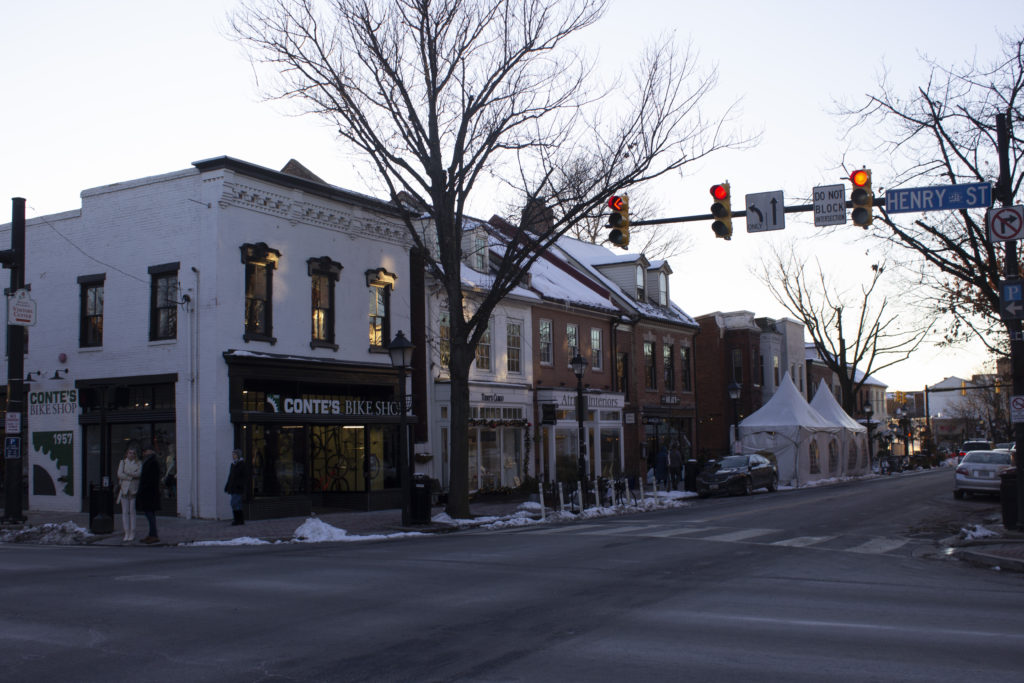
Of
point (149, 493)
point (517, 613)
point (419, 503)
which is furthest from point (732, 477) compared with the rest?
point (517, 613)

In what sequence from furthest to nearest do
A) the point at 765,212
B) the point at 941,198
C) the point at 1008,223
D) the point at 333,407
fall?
the point at 333,407, the point at 1008,223, the point at 941,198, the point at 765,212

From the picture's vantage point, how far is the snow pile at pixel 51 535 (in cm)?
1877

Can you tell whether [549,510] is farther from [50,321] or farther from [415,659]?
[415,659]

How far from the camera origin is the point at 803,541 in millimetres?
16703

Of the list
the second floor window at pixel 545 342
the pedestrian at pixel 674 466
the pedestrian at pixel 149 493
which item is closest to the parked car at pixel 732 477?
the pedestrian at pixel 674 466

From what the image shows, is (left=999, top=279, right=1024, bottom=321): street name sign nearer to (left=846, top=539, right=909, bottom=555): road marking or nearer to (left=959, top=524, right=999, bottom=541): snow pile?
(left=959, top=524, right=999, bottom=541): snow pile

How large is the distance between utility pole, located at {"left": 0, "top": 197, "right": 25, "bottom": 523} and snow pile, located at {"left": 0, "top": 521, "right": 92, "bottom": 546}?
824 millimetres

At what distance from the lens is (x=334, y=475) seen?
26.0 metres

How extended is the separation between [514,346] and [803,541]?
17448mm

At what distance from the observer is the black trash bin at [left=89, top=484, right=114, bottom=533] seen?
1909 centimetres

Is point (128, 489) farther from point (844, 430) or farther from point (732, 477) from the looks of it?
point (844, 430)

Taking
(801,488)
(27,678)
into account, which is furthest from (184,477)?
(801,488)

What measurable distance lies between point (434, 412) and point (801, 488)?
17003 millimetres

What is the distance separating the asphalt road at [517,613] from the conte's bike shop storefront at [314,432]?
650 centimetres
